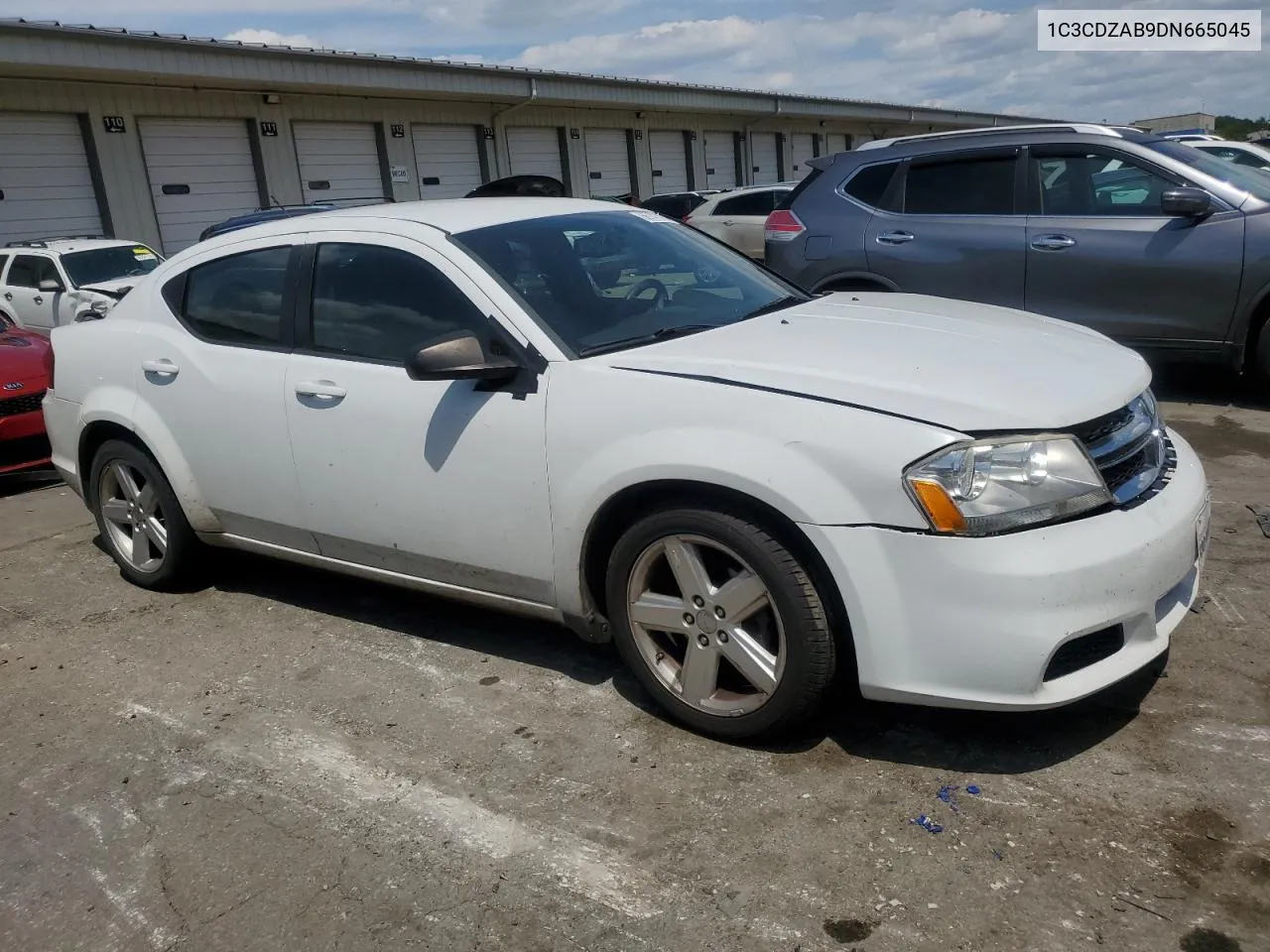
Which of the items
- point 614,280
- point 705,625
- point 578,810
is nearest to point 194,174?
point 614,280

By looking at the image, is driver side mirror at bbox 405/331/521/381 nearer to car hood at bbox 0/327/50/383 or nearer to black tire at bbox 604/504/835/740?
black tire at bbox 604/504/835/740

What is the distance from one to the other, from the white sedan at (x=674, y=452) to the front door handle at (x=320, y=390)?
2 cm

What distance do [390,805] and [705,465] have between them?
1.30 meters

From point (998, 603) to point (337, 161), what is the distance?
20329 millimetres

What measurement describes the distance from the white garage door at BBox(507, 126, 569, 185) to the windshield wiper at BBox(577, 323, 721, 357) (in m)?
21.5

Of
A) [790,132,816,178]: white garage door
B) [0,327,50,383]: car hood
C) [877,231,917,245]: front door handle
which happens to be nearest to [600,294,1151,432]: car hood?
[877,231,917,245]: front door handle

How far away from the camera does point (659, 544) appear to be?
307 cm

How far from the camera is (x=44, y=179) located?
1636 centimetres

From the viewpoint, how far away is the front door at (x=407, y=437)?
3.36m

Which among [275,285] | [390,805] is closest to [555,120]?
[275,285]

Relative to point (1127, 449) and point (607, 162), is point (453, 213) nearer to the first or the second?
point (1127, 449)

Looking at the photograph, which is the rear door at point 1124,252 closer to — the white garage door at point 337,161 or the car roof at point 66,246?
the car roof at point 66,246

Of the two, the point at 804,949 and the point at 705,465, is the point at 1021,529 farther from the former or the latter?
the point at 804,949

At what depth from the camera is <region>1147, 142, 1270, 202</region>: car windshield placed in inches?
255
